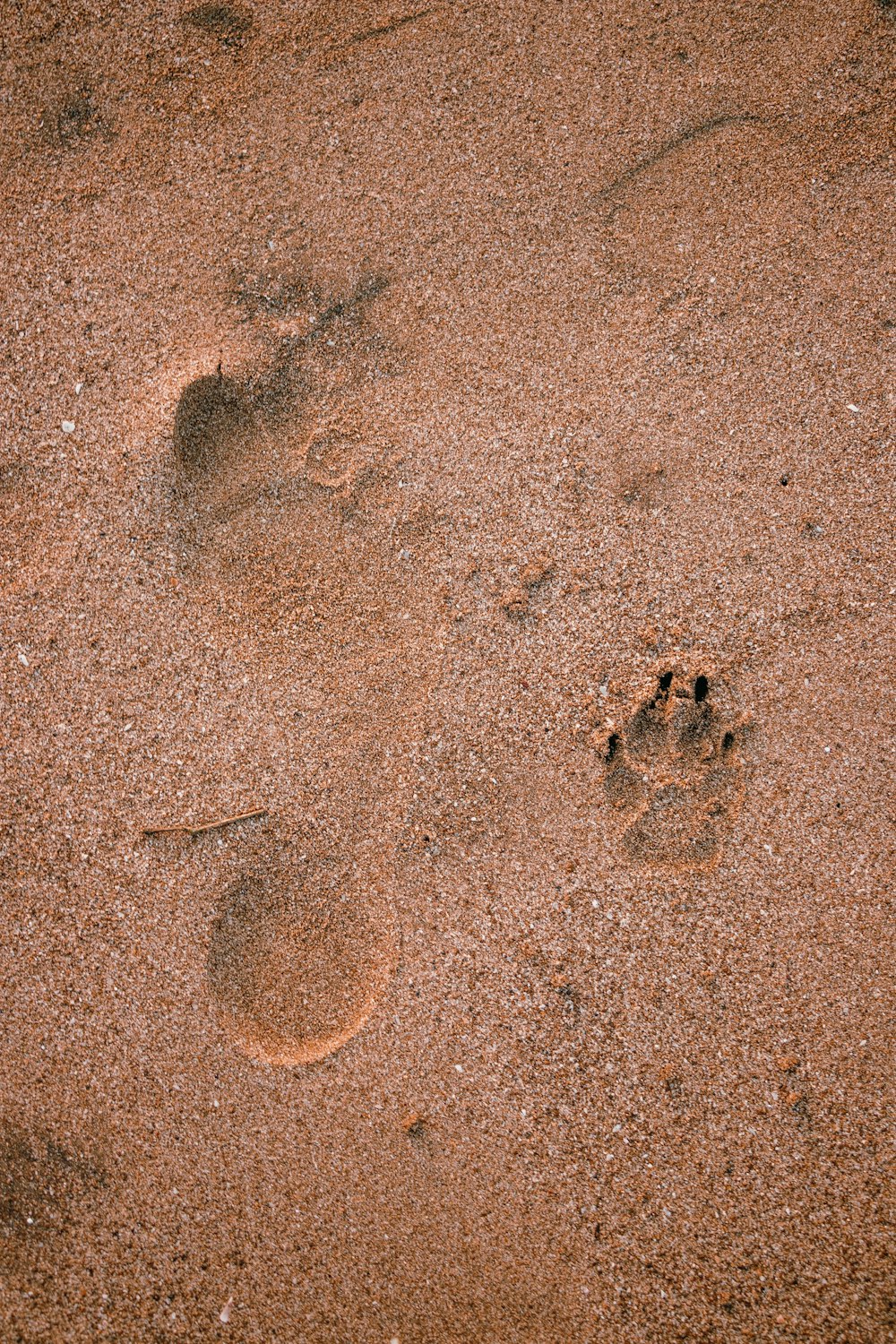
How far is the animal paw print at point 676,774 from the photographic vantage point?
1.74 m

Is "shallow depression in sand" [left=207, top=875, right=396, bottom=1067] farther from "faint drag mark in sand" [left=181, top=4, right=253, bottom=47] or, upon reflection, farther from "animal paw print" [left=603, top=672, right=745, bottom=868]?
"faint drag mark in sand" [left=181, top=4, right=253, bottom=47]

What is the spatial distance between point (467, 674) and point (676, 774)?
0.59 m

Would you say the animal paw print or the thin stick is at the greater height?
the animal paw print

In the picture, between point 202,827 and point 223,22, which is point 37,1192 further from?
point 223,22

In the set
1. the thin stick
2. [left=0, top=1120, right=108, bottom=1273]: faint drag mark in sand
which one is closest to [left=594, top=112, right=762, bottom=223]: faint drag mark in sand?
the thin stick

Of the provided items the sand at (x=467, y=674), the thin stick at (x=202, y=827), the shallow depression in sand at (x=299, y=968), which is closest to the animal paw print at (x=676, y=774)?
the sand at (x=467, y=674)

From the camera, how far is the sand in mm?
1740

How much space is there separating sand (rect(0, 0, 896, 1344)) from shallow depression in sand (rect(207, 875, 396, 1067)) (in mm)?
12

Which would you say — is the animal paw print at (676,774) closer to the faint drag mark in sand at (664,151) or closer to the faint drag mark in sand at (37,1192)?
the faint drag mark in sand at (664,151)

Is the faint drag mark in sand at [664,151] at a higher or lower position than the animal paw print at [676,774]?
higher

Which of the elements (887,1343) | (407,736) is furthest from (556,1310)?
(407,736)

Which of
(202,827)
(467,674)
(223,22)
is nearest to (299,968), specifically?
(202,827)

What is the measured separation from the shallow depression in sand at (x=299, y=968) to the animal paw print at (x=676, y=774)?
69cm

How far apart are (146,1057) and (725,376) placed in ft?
7.62
